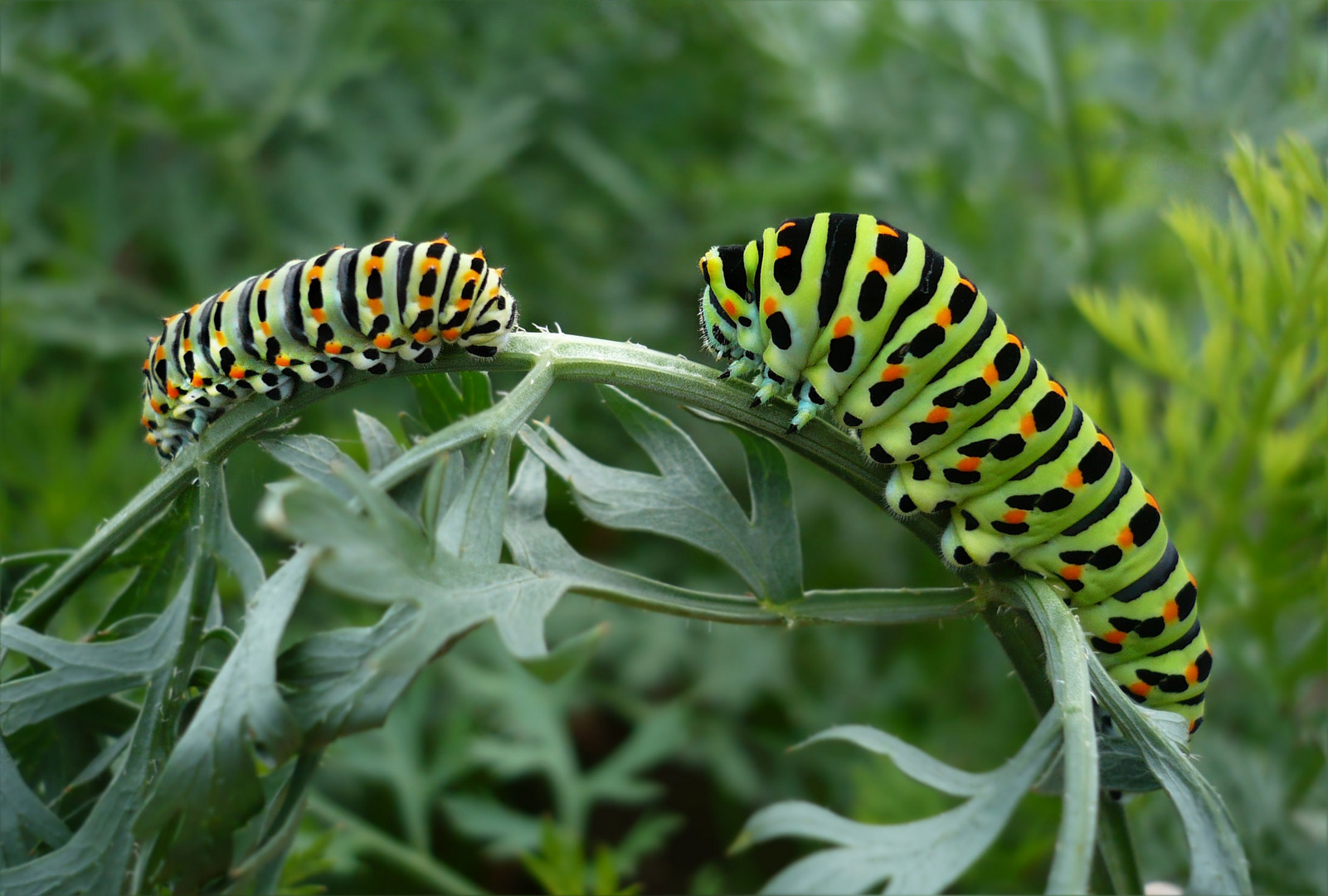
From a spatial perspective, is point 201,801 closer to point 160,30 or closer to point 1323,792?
point 1323,792

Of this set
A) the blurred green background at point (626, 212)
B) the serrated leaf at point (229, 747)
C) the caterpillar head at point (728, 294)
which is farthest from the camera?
the blurred green background at point (626, 212)

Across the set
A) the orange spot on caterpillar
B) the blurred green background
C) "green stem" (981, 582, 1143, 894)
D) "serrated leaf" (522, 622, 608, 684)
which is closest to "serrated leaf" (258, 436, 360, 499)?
"serrated leaf" (522, 622, 608, 684)

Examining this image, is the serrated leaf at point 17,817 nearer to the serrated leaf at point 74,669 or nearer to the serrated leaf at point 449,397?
the serrated leaf at point 74,669

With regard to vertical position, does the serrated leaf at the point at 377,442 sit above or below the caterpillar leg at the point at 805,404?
below

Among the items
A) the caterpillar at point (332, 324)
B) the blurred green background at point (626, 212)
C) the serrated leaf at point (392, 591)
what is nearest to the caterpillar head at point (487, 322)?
the caterpillar at point (332, 324)

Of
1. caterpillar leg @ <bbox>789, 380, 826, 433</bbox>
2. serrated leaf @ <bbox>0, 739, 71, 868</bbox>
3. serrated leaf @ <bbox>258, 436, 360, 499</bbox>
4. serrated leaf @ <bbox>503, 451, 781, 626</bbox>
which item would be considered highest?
caterpillar leg @ <bbox>789, 380, 826, 433</bbox>

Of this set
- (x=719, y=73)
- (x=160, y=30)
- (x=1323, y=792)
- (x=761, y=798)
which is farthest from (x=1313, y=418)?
(x=160, y=30)

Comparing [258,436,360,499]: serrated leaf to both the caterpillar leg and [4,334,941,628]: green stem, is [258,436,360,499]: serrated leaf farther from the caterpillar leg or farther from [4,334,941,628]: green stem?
the caterpillar leg
